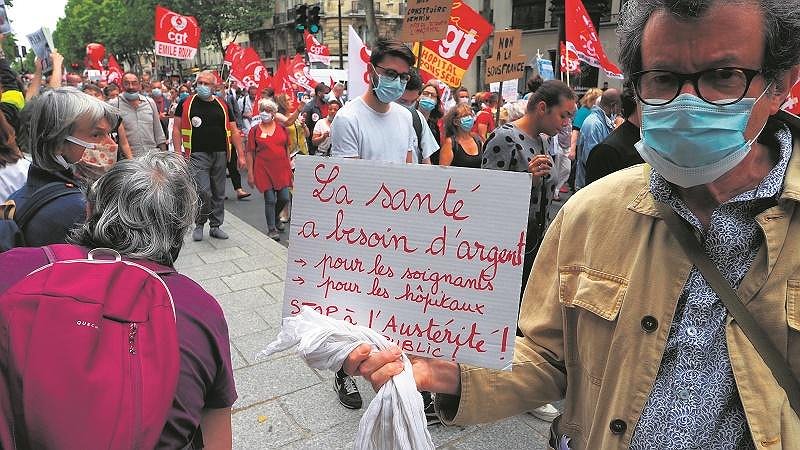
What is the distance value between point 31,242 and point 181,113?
4805mm

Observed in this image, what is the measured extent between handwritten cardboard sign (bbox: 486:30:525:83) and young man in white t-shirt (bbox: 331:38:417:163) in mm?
3554

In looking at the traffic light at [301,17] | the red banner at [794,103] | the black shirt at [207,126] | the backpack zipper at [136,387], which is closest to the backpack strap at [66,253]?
the backpack zipper at [136,387]

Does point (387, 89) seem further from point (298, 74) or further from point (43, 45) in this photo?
point (298, 74)

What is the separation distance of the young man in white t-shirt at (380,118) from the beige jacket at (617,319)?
80.8 inches

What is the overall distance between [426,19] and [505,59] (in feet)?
5.12

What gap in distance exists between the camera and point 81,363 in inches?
43.6

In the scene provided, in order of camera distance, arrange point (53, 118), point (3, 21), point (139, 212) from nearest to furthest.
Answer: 1. point (139, 212)
2. point (53, 118)
3. point (3, 21)

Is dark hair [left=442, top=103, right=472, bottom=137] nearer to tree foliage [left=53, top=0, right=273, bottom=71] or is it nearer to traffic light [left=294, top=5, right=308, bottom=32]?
traffic light [left=294, top=5, right=308, bottom=32]

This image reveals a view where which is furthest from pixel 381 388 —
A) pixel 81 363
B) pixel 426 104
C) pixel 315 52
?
pixel 315 52

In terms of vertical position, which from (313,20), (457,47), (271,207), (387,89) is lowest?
(271,207)

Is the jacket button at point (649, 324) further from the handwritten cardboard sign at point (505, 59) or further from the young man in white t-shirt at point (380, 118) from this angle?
the handwritten cardboard sign at point (505, 59)

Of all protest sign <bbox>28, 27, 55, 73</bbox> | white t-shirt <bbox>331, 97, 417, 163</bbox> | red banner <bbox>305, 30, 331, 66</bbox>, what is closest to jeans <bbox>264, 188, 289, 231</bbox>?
protest sign <bbox>28, 27, 55, 73</bbox>

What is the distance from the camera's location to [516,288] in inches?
46.7

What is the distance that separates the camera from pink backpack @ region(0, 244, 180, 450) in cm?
109
